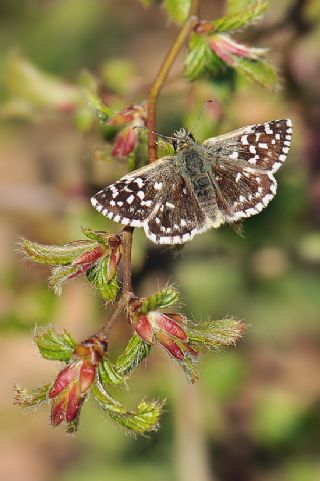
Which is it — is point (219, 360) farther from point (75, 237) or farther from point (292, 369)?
point (75, 237)

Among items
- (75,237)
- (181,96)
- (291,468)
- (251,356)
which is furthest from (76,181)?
(291,468)

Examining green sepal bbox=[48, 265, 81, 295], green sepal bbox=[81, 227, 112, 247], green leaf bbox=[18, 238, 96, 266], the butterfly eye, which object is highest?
the butterfly eye

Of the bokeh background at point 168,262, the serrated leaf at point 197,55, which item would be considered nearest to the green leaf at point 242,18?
the serrated leaf at point 197,55

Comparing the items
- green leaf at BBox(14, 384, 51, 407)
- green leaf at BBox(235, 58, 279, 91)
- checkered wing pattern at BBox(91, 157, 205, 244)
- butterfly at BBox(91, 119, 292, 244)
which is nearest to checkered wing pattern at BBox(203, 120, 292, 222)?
butterfly at BBox(91, 119, 292, 244)

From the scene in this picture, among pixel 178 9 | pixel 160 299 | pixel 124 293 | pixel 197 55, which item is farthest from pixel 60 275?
pixel 178 9

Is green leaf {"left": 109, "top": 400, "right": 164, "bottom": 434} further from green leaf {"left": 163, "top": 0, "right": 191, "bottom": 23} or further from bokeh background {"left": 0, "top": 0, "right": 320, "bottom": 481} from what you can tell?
green leaf {"left": 163, "top": 0, "right": 191, "bottom": 23}

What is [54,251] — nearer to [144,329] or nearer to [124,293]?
[124,293]

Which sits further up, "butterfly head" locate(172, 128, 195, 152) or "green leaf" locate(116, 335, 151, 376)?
"butterfly head" locate(172, 128, 195, 152)
